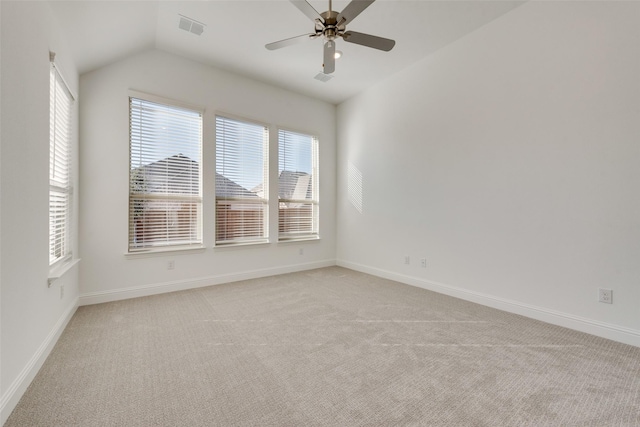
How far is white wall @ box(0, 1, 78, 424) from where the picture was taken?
1.52m

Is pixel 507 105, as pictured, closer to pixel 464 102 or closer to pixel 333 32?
pixel 464 102

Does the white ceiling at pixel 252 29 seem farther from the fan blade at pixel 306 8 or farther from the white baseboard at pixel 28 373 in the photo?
the white baseboard at pixel 28 373

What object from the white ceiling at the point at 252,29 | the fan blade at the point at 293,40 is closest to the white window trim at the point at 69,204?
the white ceiling at the point at 252,29

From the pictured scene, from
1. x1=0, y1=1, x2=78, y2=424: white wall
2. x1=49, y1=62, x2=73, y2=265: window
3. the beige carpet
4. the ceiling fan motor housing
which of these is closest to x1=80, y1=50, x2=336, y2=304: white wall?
x1=49, y1=62, x2=73, y2=265: window

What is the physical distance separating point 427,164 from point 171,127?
136 inches

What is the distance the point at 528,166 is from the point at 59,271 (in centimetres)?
449

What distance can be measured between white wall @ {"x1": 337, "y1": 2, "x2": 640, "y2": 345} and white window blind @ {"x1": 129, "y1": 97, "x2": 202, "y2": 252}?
283cm

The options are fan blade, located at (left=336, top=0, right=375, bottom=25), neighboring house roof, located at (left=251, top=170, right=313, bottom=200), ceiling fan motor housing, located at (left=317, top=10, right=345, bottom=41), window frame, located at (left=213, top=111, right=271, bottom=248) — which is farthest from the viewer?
neighboring house roof, located at (left=251, top=170, right=313, bottom=200)

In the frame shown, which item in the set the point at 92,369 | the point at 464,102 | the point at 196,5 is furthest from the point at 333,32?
the point at 92,369

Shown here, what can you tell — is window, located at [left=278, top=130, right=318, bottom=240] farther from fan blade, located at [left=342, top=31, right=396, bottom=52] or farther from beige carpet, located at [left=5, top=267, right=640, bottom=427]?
fan blade, located at [left=342, top=31, right=396, bottom=52]

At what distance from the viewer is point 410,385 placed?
173cm

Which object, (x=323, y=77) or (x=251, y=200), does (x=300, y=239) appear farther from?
(x=323, y=77)

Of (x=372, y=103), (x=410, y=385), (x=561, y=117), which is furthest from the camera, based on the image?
(x=372, y=103)

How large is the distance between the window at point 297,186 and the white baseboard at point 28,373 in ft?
9.61
